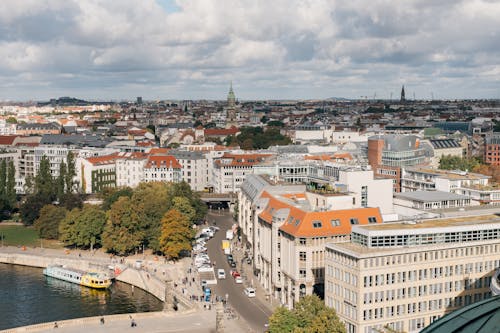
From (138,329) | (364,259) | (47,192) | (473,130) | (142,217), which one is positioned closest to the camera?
(364,259)

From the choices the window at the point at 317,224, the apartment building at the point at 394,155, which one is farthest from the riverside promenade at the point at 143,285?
the apartment building at the point at 394,155

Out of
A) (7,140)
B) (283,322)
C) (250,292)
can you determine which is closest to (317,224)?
(250,292)

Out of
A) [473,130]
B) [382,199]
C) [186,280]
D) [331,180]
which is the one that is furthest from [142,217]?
[473,130]

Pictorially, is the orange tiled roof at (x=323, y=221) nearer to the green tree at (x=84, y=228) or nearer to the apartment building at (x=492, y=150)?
the green tree at (x=84, y=228)

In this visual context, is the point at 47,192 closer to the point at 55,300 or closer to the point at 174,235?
the point at 174,235

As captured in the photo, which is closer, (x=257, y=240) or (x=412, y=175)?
(x=257, y=240)

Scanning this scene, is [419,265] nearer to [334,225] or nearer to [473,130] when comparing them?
[334,225]
